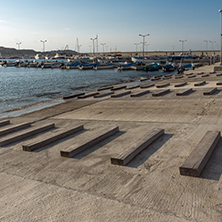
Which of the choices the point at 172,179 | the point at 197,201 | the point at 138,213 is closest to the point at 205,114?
the point at 172,179

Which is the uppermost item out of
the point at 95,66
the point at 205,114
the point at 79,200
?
the point at 95,66

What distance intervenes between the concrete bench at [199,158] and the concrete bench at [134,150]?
1.36m

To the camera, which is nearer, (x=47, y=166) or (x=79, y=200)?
(x=79, y=200)

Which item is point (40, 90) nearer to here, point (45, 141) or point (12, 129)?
point (12, 129)

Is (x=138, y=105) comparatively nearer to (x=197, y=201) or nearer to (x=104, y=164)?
(x=104, y=164)

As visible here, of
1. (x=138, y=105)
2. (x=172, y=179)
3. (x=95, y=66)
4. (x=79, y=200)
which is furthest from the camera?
(x=95, y=66)

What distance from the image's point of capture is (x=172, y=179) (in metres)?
5.27

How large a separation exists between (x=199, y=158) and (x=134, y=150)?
5.37 feet

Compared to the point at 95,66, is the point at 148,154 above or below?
below

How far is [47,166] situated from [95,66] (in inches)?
3133

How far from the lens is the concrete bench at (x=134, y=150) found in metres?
6.09

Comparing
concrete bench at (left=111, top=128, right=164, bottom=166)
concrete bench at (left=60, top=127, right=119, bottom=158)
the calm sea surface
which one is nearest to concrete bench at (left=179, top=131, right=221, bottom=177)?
concrete bench at (left=111, top=128, right=164, bottom=166)

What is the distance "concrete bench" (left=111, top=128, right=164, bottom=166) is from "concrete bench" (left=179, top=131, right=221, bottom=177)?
4.46ft

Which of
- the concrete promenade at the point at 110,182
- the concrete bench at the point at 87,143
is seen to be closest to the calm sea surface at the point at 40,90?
the concrete bench at the point at 87,143
